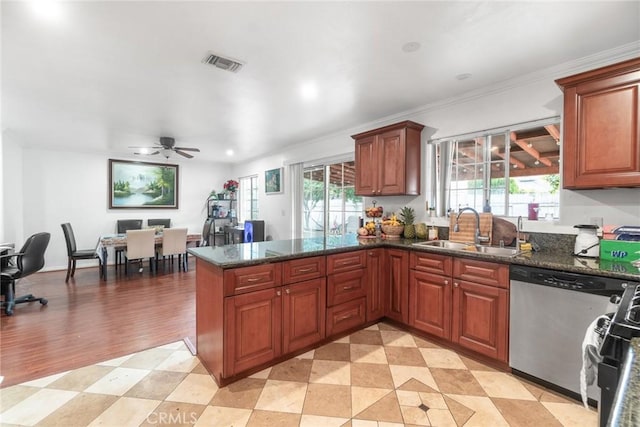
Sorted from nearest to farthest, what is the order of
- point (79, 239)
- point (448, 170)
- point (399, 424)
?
1. point (399, 424)
2. point (448, 170)
3. point (79, 239)

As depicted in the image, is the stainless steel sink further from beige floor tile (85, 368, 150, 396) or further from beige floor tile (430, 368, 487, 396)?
beige floor tile (85, 368, 150, 396)

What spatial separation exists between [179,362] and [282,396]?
3.13 feet

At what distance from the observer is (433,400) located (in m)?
1.82

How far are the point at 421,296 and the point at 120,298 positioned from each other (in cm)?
385

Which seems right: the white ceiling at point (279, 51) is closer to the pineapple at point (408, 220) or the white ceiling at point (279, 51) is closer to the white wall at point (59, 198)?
the pineapple at point (408, 220)

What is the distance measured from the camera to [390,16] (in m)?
1.73

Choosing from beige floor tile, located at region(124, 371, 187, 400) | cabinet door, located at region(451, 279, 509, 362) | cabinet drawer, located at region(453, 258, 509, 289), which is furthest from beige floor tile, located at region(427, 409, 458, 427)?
beige floor tile, located at region(124, 371, 187, 400)

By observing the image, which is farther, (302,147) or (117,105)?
(302,147)

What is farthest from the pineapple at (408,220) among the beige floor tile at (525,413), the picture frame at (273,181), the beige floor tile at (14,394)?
the beige floor tile at (14,394)

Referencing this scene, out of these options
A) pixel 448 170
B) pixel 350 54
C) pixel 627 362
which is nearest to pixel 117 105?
pixel 350 54

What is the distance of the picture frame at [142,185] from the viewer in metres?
6.16

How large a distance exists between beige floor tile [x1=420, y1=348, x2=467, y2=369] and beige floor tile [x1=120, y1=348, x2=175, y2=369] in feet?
7.02

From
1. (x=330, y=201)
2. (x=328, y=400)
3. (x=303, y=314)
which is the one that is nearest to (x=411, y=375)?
(x=328, y=400)

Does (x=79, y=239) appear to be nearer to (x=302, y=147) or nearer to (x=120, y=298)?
(x=120, y=298)
